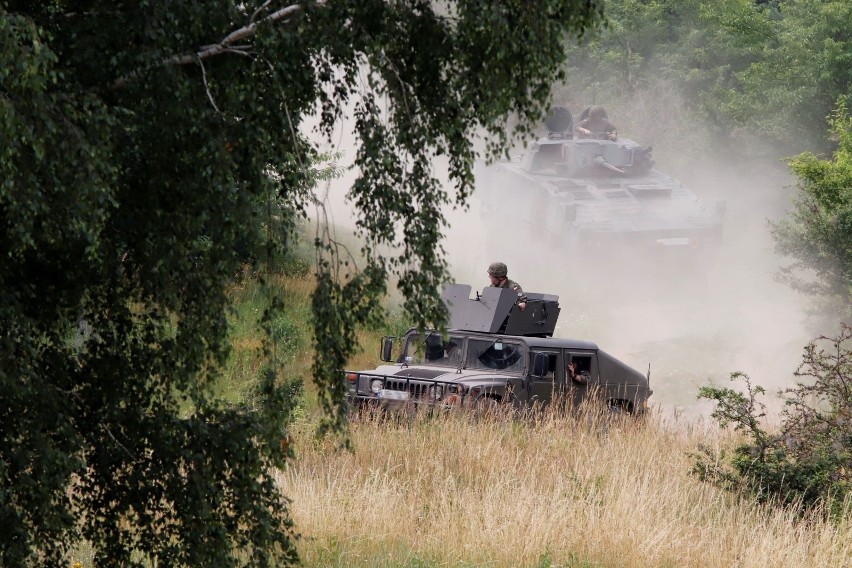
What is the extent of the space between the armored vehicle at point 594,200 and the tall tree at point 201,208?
610 inches

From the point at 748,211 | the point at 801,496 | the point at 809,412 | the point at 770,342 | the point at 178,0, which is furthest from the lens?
the point at 748,211

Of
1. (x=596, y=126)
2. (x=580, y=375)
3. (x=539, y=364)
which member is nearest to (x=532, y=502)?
(x=539, y=364)

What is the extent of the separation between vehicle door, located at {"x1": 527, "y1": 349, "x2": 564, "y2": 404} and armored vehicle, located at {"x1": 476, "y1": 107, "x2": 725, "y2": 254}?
30.6 ft

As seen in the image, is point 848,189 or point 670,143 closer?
point 848,189

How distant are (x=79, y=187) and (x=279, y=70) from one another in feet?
4.53

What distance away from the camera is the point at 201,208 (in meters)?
6.84

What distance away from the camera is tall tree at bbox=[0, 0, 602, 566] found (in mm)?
6699

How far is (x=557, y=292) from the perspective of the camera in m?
24.5

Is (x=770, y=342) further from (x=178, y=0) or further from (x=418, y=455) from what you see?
(x=178, y=0)

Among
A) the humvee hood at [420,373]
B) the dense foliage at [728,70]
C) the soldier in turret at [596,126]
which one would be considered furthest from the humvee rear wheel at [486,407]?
the dense foliage at [728,70]

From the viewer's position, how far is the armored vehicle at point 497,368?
1262 cm

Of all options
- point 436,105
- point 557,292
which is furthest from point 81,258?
point 557,292

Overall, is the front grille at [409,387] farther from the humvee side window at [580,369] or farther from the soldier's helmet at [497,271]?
the soldier's helmet at [497,271]

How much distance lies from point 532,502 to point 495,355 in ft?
10.4
